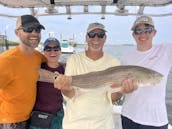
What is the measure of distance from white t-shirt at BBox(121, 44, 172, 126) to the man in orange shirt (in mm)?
1194

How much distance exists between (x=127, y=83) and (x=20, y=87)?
3.96 feet

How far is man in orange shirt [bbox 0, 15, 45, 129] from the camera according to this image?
3940 mm

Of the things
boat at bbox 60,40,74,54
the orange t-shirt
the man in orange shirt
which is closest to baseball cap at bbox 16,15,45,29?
the man in orange shirt

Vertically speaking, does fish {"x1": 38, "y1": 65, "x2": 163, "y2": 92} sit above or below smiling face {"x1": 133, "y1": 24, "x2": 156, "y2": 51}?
below

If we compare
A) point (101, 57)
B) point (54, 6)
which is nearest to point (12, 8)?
point (54, 6)

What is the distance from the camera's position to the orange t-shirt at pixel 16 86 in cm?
391

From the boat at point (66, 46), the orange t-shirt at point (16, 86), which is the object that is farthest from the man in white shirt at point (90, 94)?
the boat at point (66, 46)

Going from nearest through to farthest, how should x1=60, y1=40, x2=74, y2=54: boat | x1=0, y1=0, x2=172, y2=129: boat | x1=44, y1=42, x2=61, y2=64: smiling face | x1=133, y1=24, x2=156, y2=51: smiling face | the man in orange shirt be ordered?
the man in orange shirt → x1=133, y1=24, x2=156, y2=51: smiling face → x1=44, y1=42, x2=61, y2=64: smiling face → x1=0, y1=0, x2=172, y2=129: boat → x1=60, y1=40, x2=74, y2=54: boat

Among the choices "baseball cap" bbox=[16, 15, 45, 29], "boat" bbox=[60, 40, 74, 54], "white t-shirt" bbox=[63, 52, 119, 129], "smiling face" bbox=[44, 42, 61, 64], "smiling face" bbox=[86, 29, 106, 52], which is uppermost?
"baseball cap" bbox=[16, 15, 45, 29]

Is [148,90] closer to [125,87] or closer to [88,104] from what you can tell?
[125,87]

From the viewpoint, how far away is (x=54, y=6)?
5.40 m

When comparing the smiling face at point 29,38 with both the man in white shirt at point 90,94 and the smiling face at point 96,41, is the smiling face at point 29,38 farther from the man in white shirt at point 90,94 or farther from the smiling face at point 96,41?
the smiling face at point 96,41

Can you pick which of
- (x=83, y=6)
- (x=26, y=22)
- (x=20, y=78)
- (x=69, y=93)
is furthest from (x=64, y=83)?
(x=83, y=6)

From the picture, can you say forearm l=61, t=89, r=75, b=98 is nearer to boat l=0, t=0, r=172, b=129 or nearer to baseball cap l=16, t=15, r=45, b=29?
baseball cap l=16, t=15, r=45, b=29
